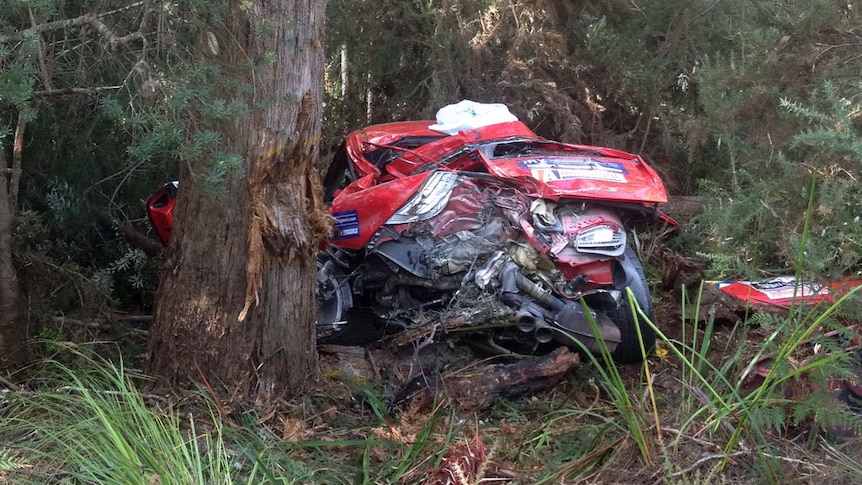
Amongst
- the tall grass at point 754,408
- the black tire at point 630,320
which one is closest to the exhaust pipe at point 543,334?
the black tire at point 630,320

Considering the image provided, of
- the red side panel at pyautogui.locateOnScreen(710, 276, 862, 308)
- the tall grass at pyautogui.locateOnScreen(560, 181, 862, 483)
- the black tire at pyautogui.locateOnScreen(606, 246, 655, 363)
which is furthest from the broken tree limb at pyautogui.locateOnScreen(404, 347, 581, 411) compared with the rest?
the tall grass at pyautogui.locateOnScreen(560, 181, 862, 483)

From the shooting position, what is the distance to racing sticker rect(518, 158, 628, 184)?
4.88 meters

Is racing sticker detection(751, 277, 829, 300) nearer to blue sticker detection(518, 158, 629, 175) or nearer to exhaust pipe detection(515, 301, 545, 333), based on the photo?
blue sticker detection(518, 158, 629, 175)

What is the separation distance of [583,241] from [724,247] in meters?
0.76

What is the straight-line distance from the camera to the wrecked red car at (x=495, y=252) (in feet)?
15.3

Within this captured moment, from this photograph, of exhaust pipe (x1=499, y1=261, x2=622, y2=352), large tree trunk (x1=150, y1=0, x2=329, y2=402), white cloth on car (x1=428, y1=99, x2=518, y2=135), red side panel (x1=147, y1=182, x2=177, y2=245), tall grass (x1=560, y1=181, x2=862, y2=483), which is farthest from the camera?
white cloth on car (x1=428, y1=99, x2=518, y2=135)

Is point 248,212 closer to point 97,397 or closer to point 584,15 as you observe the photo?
point 97,397

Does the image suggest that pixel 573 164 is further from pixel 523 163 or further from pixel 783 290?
pixel 783 290

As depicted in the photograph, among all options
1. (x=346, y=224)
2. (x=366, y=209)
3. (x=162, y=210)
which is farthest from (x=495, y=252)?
(x=162, y=210)

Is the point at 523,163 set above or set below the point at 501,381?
above

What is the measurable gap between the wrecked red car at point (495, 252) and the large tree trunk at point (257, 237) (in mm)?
793

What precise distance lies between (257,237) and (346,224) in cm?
114

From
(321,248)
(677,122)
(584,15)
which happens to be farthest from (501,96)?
(321,248)

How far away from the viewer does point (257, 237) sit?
3.90 meters
